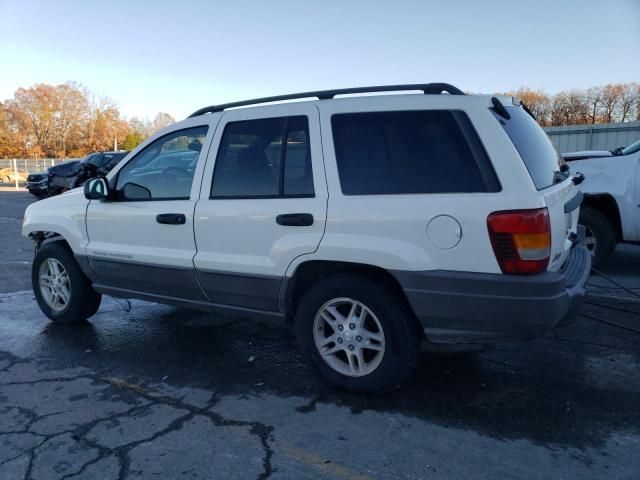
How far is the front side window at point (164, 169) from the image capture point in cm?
409

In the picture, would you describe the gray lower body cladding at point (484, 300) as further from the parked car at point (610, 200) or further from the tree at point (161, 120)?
the tree at point (161, 120)

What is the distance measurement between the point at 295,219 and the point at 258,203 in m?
0.34

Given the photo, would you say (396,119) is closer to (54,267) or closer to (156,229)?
(156,229)

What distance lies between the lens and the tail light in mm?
2869

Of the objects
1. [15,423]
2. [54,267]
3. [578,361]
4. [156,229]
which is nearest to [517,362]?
[578,361]

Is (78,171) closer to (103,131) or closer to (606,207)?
(606,207)

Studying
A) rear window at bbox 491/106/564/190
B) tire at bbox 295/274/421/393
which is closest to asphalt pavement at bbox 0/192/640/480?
tire at bbox 295/274/421/393

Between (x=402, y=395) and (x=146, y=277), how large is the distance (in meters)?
2.22

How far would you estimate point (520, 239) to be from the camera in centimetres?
288

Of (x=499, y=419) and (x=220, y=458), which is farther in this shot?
(x=499, y=419)

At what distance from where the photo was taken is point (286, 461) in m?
2.75

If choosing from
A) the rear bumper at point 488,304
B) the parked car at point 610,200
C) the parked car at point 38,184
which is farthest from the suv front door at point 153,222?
the parked car at point 38,184

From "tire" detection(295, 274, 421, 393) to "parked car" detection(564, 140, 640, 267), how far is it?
4423mm

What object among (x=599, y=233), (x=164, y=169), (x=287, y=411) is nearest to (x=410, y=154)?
(x=287, y=411)
